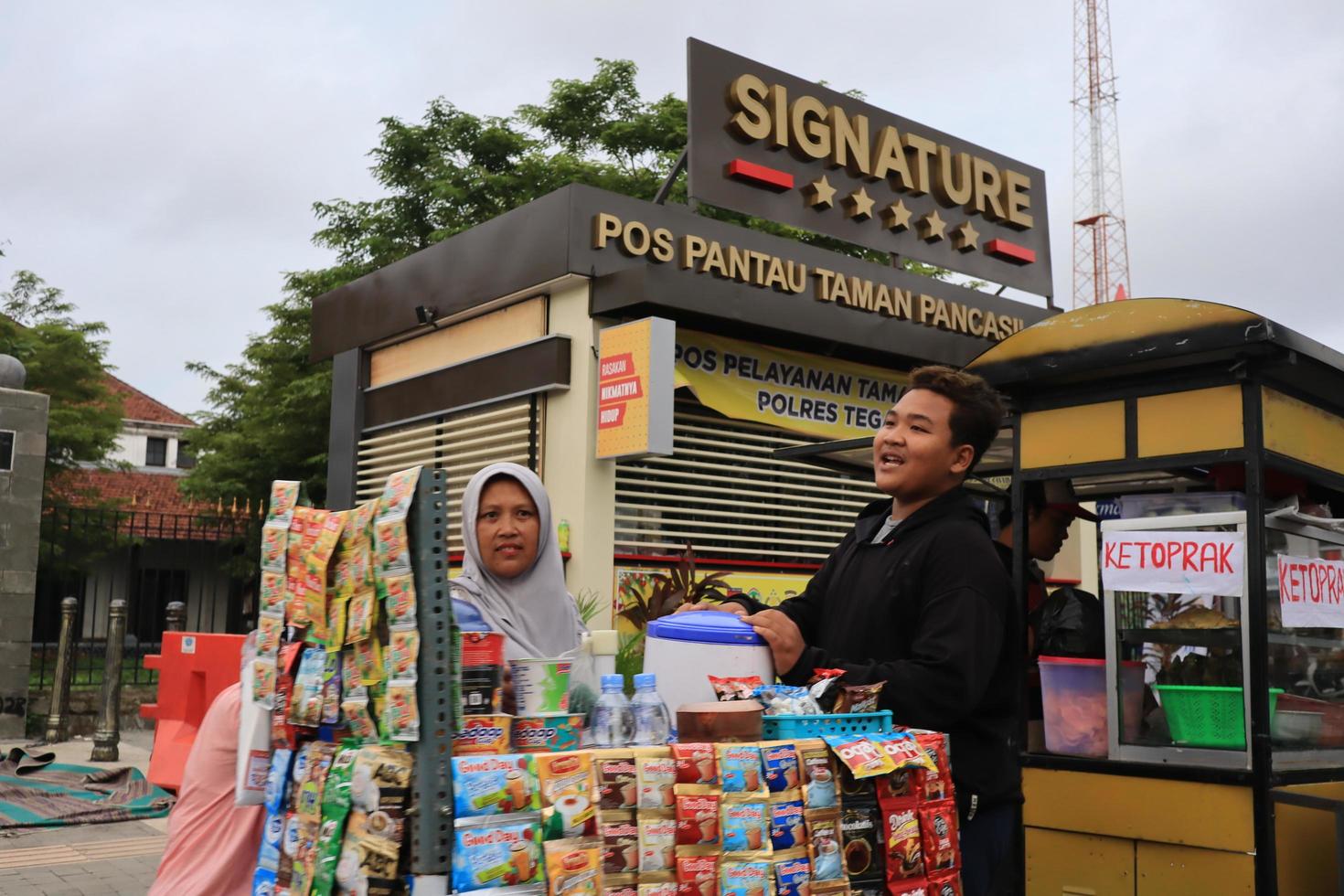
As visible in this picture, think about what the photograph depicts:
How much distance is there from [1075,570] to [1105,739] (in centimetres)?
1083

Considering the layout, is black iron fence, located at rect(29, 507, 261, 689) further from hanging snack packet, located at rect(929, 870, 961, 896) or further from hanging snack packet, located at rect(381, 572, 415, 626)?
hanging snack packet, located at rect(929, 870, 961, 896)

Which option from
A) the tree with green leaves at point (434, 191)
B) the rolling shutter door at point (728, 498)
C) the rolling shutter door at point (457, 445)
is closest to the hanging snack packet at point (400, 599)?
the rolling shutter door at point (457, 445)

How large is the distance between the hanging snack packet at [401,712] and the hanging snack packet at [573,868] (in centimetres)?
37

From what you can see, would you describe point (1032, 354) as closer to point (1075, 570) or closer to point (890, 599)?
point (890, 599)

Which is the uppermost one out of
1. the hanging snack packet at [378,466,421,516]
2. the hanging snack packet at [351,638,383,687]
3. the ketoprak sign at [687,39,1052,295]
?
the ketoprak sign at [687,39,1052,295]

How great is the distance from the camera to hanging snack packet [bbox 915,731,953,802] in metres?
2.96

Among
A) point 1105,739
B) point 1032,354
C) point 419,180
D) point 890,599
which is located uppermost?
point 419,180

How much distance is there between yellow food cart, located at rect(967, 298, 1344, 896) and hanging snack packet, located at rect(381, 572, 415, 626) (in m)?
3.67

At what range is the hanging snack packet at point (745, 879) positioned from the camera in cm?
256

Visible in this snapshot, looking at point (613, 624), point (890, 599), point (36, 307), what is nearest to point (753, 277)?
point (613, 624)

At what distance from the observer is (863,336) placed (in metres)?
12.5

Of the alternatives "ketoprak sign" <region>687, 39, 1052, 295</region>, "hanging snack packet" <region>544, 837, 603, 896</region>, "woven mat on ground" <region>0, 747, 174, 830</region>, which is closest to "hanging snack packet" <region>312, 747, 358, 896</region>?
"hanging snack packet" <region>544, 837, 603, 896</region>

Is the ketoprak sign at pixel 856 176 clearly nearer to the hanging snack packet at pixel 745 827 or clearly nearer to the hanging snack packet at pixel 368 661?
the hanging snack packet at pixel 368 661

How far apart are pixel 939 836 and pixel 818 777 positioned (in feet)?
1.35
